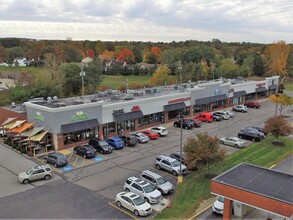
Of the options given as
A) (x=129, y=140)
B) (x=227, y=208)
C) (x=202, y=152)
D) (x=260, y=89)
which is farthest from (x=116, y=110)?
(x=260, y=89)

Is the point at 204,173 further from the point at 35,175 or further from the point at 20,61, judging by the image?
the point at 20,61

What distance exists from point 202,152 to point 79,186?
A: 11.1 m

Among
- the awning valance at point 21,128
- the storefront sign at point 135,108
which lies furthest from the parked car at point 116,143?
the awning valance at point 21,128

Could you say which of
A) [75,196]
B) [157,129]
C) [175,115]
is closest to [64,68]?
[175,115]

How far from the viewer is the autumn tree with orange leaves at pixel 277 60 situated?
103 metres

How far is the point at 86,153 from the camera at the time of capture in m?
34.1

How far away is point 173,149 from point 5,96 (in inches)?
1937

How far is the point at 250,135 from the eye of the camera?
1608 inches

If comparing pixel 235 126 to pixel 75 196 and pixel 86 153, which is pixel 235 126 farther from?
pixel 75 196

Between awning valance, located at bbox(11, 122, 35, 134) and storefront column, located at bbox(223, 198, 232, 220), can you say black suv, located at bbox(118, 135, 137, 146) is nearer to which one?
awning valance, located at bbox(11, 122, 35, 134)

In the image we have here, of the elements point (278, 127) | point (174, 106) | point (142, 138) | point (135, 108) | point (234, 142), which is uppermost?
point (135, 108)

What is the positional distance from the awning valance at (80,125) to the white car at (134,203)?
1558 cm

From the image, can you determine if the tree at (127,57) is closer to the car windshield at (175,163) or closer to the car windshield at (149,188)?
the car windshield at (175,163)

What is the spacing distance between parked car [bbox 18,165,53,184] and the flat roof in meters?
15.9
